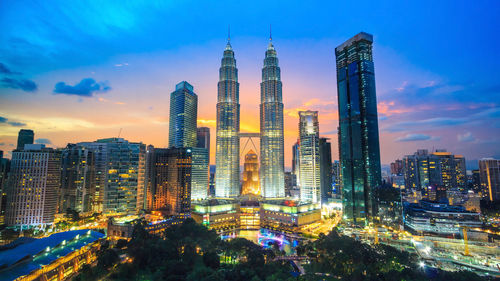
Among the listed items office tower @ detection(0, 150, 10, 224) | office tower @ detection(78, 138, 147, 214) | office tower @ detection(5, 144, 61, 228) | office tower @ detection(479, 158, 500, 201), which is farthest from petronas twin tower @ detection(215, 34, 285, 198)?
office tower @ detection(479, 158, 500, 201)

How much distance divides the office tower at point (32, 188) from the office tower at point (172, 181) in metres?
39.9

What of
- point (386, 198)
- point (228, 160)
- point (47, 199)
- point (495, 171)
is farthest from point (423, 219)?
point (47, 199)

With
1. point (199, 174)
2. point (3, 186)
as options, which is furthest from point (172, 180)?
point (3, 186)

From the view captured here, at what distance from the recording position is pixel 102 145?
4710 inches

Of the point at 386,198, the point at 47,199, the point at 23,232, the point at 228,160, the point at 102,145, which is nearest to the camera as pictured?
the point at 23,232

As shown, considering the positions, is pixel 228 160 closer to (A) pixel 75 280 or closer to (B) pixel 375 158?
(B) pixel 375 158

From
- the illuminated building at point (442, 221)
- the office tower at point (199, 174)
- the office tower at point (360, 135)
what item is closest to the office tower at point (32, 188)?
the office tower at point (199, 174)

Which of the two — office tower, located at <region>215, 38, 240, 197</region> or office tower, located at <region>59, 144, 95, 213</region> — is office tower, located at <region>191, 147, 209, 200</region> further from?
office tower, located at <region>59, 144, 95, 213</region>

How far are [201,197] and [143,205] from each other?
3676 centimetres

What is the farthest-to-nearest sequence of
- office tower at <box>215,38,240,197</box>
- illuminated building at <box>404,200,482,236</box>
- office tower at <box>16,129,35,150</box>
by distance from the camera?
1. office tower at <box>215,38,240,197</box>
2. office tower at <box>16,129,35,150</box>
3. illuminated building at <box>404,200,482,236</box>

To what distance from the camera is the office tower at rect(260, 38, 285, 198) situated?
144 metres

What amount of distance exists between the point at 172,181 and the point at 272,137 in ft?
206

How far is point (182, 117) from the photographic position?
6604 inches

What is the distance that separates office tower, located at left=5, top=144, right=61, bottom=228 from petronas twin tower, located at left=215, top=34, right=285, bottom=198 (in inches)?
3018
